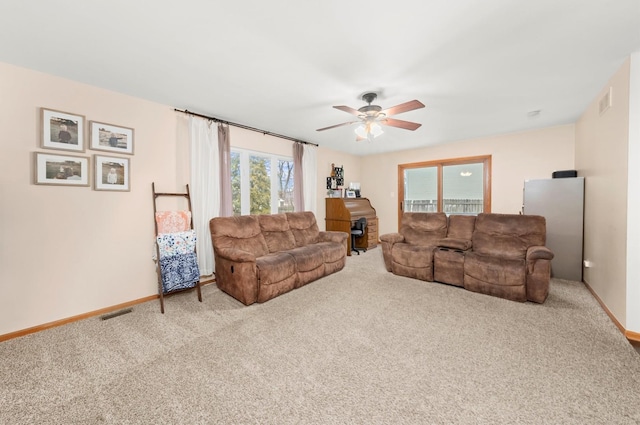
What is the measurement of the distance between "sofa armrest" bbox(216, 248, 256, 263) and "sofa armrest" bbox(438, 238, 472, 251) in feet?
8.91

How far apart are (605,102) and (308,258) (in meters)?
3.86

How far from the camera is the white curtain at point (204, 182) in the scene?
140 inches

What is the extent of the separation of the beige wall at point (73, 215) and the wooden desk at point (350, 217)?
3.30m

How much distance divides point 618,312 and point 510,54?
2.60 meters

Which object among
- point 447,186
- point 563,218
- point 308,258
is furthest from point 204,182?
point 563,218

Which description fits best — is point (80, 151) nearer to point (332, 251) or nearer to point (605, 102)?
point (332, 251)

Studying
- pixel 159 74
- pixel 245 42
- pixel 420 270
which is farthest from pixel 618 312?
pixel 159 74

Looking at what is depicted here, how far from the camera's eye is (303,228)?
179 inches

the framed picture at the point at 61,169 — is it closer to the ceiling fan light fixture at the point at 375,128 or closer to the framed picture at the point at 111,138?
the framed picture at the point at 111,138

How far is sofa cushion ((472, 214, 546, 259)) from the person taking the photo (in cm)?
341

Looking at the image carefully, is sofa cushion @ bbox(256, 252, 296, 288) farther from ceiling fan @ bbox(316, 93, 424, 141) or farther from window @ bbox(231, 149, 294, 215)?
ceiling fan @ bbox(316, 93, 424, 141)

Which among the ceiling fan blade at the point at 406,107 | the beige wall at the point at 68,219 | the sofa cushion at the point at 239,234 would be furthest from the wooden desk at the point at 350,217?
the beige wall at the point at 68,219

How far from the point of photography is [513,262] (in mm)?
3033

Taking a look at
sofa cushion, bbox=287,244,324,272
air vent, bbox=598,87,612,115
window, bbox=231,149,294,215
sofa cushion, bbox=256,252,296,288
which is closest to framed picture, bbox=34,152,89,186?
window, bbox=231,149,294,215
